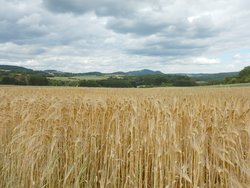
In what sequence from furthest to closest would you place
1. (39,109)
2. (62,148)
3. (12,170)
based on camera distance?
(39,109), (62,148), (12,170)

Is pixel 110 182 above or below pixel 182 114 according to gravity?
below

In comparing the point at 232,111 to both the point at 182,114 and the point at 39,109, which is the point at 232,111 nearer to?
the point at 182,114

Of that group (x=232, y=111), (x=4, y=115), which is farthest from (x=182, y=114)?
(x=4, y=115)

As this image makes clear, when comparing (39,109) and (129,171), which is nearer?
(129,171)

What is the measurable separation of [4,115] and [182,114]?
131 inches

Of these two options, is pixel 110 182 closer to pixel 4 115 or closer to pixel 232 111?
pixel 232 111

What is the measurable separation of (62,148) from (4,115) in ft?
6.05

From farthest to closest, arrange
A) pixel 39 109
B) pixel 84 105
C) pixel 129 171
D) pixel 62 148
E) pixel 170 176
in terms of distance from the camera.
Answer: pixel 39 109 < pixel 84 105 < pixel 62 148 < pixel 129 171 < pixel 170 176

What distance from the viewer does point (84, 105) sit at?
4.77 m

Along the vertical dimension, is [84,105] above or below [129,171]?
above


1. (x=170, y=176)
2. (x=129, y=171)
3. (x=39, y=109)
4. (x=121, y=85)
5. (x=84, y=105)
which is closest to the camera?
(x=170, y=176)

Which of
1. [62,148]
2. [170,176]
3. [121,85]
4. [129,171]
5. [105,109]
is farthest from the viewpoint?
[121,85]

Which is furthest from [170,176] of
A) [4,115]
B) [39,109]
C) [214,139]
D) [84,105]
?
[4,115]

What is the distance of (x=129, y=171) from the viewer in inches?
123
